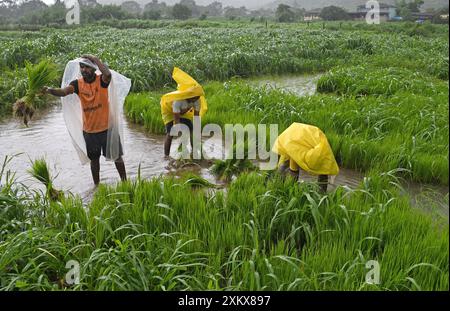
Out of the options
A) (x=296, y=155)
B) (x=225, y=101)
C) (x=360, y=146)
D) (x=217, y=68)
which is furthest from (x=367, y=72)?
(x=296, y=155)

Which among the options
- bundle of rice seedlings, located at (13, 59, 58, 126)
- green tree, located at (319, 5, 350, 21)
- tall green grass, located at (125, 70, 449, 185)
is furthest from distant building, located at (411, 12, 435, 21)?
green tree, located at (319, 5, 350, 21)

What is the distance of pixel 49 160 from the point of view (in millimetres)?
5953

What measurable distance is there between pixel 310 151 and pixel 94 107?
2.44 m

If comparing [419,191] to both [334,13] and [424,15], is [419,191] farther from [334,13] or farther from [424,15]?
[334,13]

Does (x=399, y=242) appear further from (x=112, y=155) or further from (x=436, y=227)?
(x=112, y=155)

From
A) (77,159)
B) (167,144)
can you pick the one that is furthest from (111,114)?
(77,159)

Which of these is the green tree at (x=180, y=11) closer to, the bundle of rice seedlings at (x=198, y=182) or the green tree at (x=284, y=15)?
the green tree at (x=284, y=15)

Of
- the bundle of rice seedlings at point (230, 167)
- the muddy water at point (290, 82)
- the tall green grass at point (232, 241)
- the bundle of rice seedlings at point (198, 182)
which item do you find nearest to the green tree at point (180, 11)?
the muddy water at point (290, 82)

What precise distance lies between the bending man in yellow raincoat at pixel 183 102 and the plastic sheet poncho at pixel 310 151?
1.82 m

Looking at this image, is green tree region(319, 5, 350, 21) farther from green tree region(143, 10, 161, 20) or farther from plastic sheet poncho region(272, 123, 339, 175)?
plastic sheet poncho region(272, 123, 339, 175)

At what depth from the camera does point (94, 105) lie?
468cm

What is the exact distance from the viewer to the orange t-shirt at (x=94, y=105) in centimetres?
462

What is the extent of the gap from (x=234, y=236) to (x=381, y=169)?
7.15ft

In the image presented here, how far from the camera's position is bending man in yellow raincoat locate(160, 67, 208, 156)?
5387 mm
